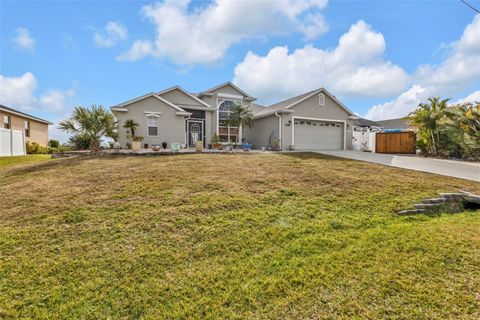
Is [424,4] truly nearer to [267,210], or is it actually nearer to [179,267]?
[267,210]

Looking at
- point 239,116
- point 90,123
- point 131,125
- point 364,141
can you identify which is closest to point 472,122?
point 364,141

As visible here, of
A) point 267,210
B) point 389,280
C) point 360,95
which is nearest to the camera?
point 389,280

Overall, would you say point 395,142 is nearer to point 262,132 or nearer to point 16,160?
point 262,132

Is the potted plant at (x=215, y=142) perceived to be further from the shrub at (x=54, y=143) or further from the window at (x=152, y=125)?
the shrub at (x=54, y=143)

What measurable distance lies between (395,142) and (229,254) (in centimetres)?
2029

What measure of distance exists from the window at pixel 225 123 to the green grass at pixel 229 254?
1544 centimetres

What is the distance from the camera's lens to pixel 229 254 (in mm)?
4074

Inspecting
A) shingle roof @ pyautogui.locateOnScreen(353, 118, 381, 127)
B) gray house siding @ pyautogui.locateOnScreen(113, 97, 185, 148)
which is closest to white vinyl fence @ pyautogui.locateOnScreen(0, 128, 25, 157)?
gray house siding @ pyautogui.locateOnScreen(113, 97, 185, 148)

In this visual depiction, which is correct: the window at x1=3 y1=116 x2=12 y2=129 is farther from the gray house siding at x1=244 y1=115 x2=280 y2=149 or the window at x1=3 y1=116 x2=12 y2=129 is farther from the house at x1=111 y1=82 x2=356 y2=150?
the gray house siding at x1=244 y1=115 x2=280 y2=149

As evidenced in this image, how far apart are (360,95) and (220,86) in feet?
42.5

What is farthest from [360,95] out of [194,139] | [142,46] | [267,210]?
[267,210]

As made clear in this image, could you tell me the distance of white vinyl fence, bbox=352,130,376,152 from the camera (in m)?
21.8

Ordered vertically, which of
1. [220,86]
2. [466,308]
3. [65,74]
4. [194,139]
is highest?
[220,86]

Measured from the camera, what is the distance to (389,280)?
347cm
